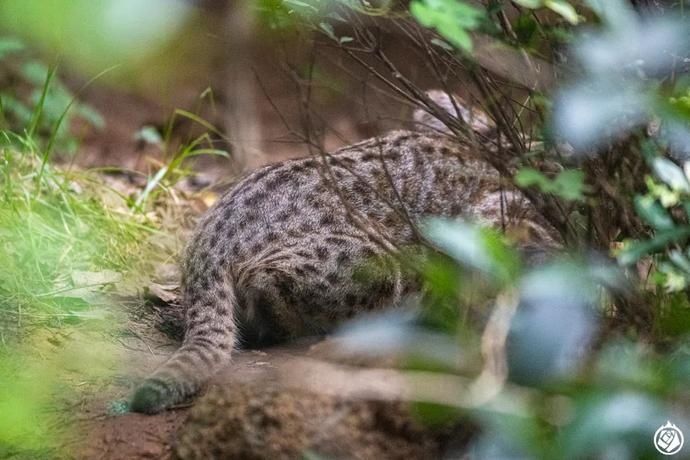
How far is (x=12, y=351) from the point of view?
443cm

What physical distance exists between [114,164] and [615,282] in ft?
21.5

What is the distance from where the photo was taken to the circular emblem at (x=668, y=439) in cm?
257

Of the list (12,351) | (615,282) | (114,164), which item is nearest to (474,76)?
(615,282)

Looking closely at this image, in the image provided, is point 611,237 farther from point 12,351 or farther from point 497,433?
point 12,351

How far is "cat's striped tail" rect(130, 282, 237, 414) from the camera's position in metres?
4.21

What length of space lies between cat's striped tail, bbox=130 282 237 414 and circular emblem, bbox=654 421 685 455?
223 cm

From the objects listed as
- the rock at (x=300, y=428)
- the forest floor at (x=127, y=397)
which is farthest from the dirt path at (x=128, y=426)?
the rock at (x=300, y=428)

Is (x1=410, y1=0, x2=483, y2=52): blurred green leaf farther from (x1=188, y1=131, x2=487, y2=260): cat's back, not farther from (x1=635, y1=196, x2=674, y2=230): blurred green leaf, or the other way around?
(x1=188, y1=131, x2=487, y2=260): cat's back

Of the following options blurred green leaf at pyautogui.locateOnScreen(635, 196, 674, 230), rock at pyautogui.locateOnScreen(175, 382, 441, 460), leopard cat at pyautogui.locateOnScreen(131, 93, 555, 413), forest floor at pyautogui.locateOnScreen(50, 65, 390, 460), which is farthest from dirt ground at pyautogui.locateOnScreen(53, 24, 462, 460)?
blurred green leaf at pyautogui.locateOnScreen(635, 196, 674, 230)

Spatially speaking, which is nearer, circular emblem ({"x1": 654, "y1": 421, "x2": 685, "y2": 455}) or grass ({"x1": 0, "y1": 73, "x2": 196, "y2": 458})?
circular emblem ({"x1": 654, "y1": 421, "x2": 685, "y2": 455})

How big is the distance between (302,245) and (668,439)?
281 centimetres

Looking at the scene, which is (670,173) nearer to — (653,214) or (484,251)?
(653,214)

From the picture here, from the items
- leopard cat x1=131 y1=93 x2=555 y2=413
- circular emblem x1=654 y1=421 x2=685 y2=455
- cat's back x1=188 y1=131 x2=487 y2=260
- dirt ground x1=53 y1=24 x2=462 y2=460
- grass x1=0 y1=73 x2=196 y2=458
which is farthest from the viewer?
dirt ground x1=53 y1=24 x2=462 y2=460

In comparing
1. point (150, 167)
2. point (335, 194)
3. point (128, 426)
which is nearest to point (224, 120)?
point (150, 167)
